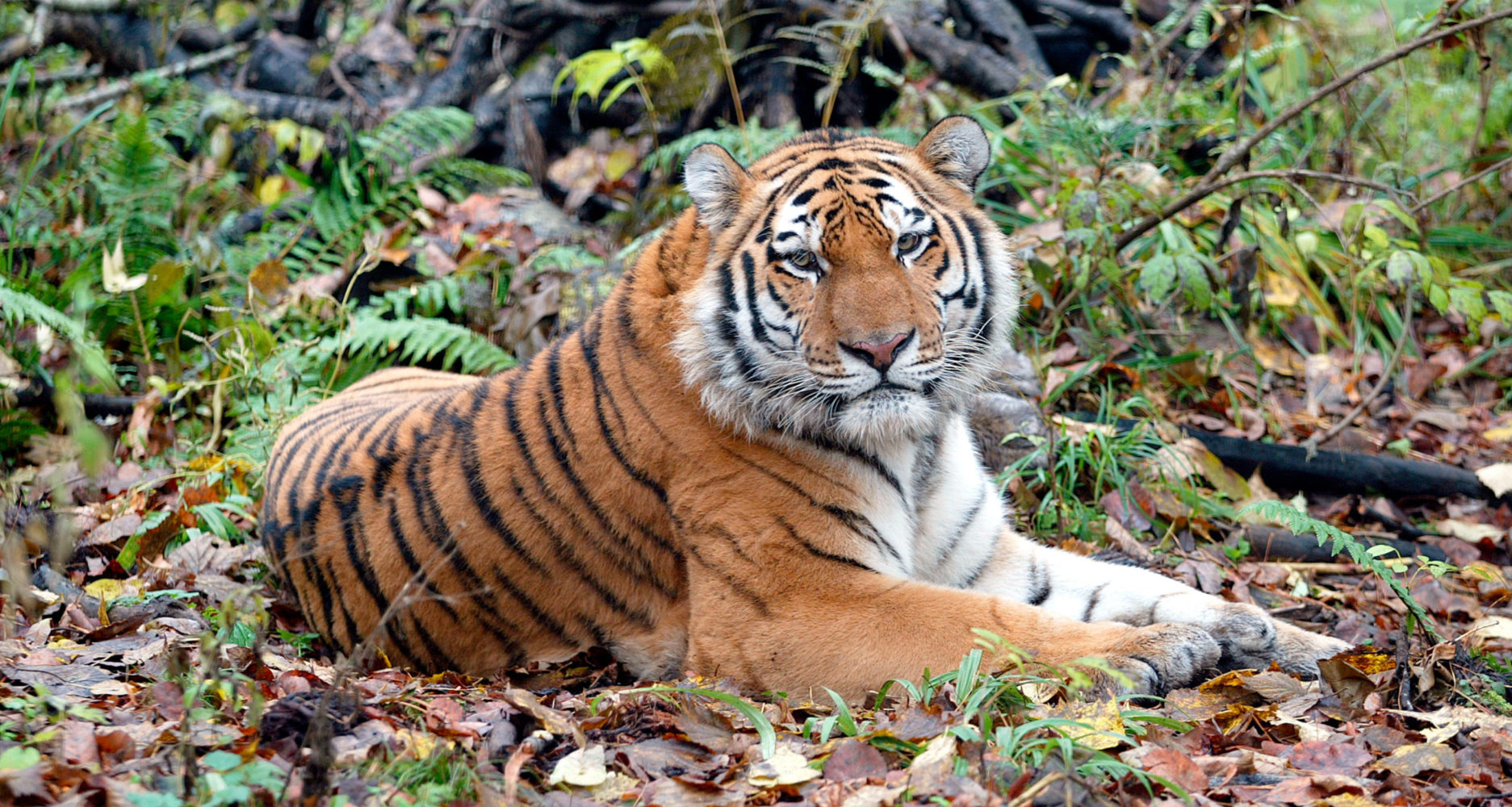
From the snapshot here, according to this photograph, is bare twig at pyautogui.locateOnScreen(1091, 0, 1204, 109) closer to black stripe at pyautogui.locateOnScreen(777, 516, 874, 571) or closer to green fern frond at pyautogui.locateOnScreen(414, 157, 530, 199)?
green fern frond at pyautogui.locateOnScreen(414, 157, 530, 199)

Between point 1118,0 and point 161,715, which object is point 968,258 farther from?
point 1118,0

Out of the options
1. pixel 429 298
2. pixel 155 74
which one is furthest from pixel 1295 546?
pixel 155 74

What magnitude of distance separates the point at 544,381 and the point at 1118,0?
5.39 meters

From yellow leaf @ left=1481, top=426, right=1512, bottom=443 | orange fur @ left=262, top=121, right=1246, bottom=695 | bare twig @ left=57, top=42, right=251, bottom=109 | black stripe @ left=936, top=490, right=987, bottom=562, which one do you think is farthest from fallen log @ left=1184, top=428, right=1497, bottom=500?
bare twig @ left=57, top=42, right=251, bottom=109

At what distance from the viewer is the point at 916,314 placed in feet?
10.7

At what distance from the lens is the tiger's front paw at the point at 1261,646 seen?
326 cm

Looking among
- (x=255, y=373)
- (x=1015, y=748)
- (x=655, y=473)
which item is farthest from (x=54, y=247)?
(x=1015, y=748)

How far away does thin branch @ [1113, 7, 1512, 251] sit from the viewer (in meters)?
4.33

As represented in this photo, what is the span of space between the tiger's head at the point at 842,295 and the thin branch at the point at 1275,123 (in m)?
1.74

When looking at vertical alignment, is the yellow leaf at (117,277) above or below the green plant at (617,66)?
below

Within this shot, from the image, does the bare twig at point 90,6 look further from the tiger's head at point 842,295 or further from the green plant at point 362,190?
the tiger's head at point 842,295

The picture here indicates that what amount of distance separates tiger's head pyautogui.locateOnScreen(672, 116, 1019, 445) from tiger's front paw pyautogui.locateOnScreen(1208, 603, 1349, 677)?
3.34 feet

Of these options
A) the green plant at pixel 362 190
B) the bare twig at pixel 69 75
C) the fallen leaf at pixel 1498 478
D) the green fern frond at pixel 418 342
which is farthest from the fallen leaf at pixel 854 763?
the bare twig at pixel 69 75

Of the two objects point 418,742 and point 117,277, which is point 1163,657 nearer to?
point 418,742
